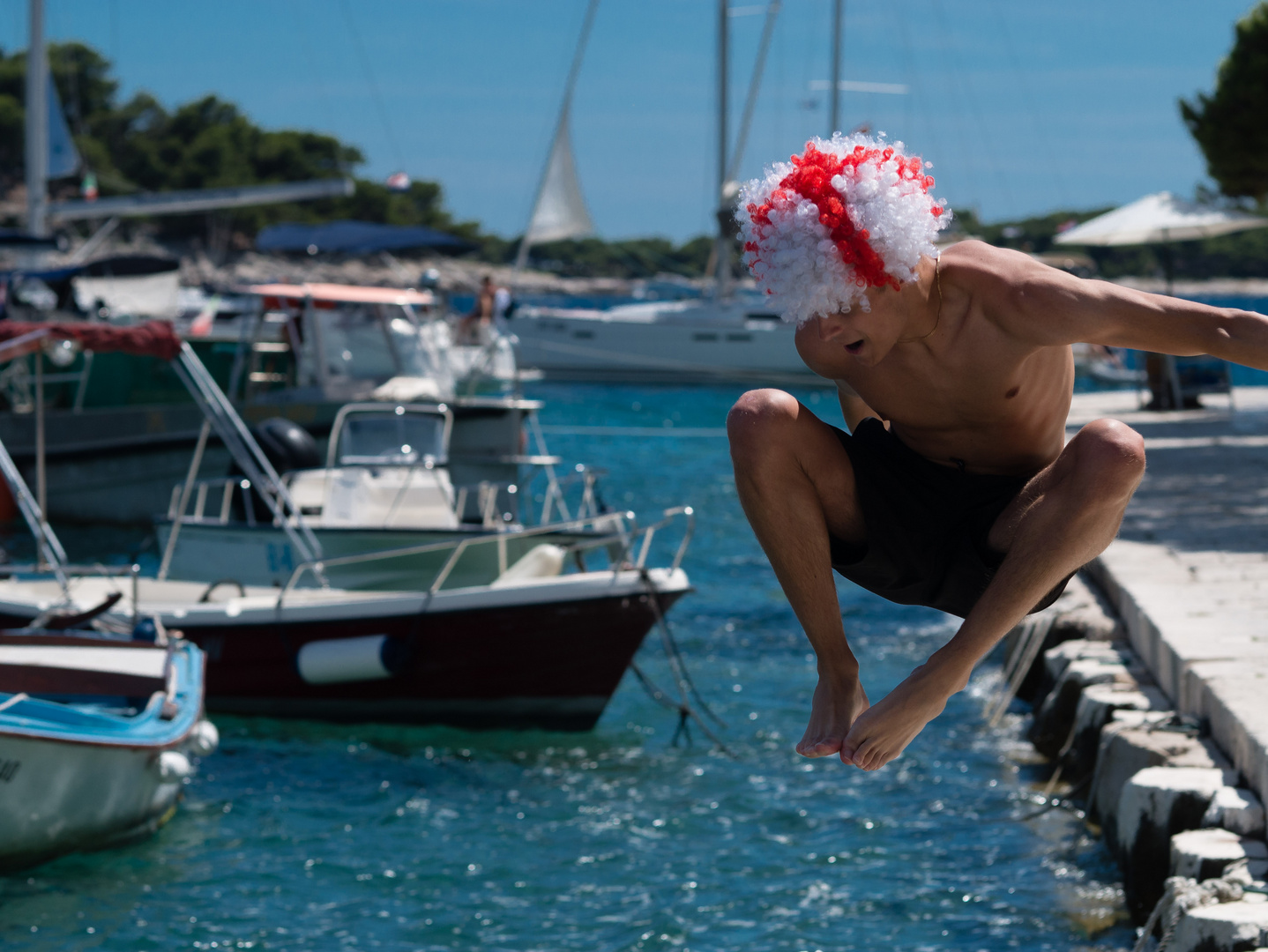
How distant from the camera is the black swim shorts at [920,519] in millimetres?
3391

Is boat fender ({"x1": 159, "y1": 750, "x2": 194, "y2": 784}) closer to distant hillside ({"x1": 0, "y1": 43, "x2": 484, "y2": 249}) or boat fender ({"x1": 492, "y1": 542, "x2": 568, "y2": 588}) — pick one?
boat fender ({"x1": 492, "y1": 542, "x2": 568, "y2": 588})

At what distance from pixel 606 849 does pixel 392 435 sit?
5431mm

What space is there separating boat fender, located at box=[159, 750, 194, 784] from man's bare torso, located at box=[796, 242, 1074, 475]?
6863 mm

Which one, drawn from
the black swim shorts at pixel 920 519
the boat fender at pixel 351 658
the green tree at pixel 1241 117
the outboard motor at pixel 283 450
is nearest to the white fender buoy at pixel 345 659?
the boat fender at pixel 351 658

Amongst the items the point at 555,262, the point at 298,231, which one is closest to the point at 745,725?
the point at 298,231

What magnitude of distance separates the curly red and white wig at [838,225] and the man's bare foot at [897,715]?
90cm

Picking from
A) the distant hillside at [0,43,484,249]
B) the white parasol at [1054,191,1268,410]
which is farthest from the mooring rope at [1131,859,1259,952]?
the distant hillside at [0,43,484,249]

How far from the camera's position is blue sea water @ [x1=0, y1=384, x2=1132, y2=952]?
8.58m

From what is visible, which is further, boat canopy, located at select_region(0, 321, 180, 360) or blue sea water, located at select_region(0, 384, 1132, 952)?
boat canopy, located at select_region(0, 321, 180, 360)

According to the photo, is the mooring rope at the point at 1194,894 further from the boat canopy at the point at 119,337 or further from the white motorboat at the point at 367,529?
the boat canopy at the point at 119,337

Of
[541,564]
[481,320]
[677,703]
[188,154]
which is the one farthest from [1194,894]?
[188,154]

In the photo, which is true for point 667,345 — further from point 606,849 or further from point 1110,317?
point 1110,317

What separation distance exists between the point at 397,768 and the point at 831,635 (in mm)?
8244

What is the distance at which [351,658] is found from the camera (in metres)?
11.5
